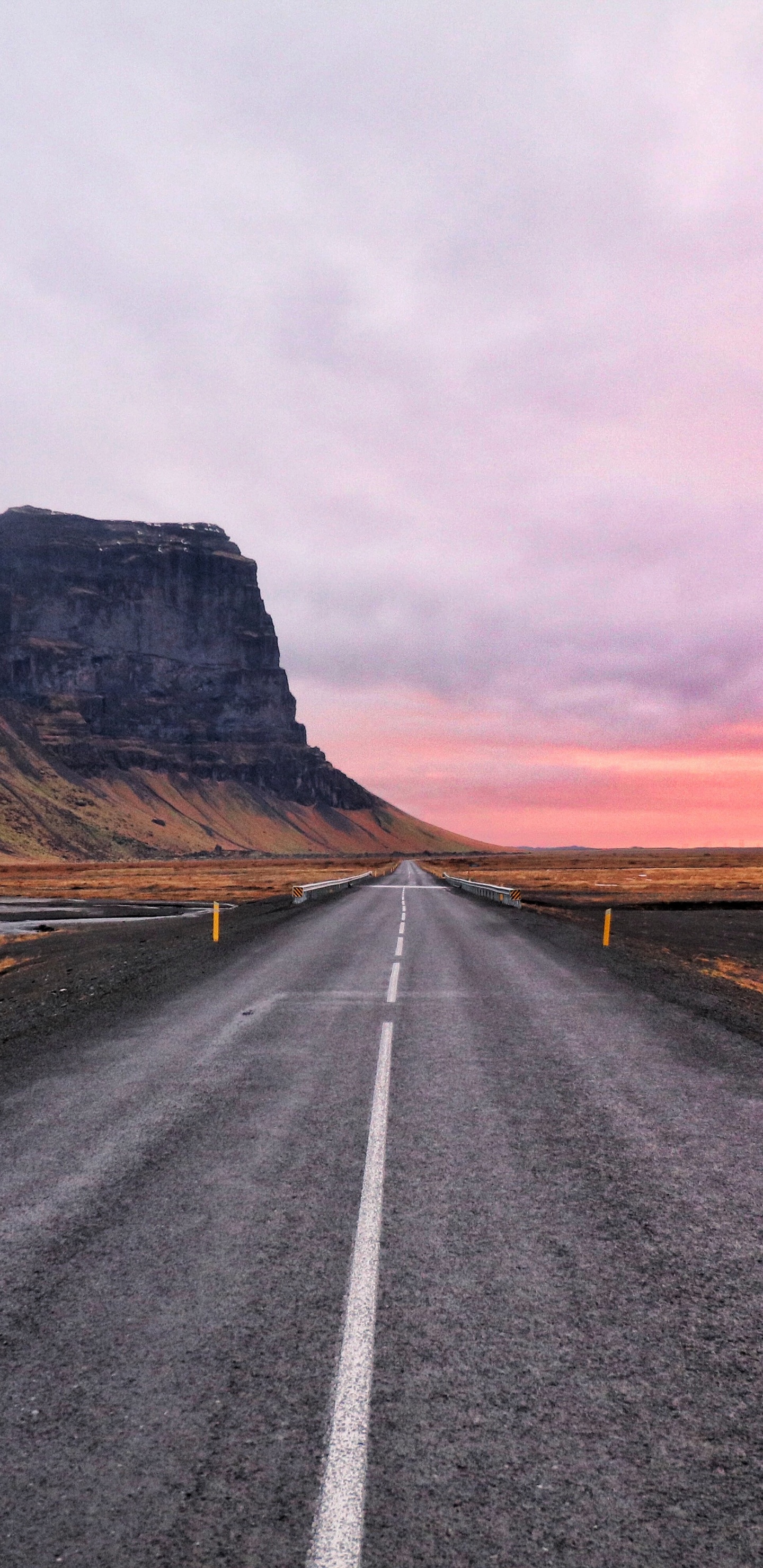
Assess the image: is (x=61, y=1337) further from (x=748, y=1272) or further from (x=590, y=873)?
(x=590, y=873)

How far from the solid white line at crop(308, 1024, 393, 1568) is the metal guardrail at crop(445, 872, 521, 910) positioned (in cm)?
2947

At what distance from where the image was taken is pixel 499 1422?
3111 millimetres

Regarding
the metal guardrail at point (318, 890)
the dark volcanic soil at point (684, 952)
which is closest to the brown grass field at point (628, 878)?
the dark volcanic soil at point (684, 952)

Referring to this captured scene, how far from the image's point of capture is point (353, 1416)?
10.2 ft

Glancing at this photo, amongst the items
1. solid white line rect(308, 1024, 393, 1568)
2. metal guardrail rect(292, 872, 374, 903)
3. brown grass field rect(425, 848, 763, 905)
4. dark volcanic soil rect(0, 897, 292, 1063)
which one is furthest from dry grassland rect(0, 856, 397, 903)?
solid white line rect(308, 1024, 393, 1568)

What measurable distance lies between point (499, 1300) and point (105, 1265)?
7.05ft

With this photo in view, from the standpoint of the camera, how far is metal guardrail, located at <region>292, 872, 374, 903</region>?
36.6m

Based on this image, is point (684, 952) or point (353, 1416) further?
point (684, 952)

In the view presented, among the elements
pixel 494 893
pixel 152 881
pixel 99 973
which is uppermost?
pixel 494 893

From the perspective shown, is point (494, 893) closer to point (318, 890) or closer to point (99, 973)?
point (318, 890)

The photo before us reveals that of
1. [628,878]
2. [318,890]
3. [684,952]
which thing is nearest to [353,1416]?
[684,952]

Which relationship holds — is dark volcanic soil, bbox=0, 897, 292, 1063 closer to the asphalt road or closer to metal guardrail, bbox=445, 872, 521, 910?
the asphalt road

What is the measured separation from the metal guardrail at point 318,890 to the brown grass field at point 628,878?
11.1m

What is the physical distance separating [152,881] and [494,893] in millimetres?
42894
